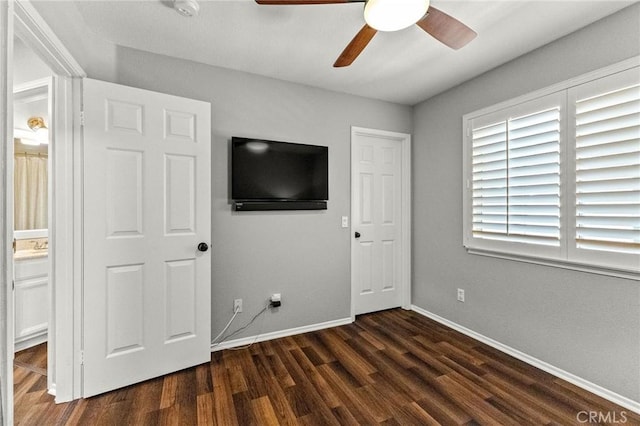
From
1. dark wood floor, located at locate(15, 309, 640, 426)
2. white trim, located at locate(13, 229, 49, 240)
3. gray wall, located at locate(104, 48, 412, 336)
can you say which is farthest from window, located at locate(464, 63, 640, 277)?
white trim, located at locate(13, 229, 49, 240)

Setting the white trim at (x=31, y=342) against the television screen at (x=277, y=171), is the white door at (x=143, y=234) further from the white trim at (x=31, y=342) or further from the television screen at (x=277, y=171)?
the white trim at (x=31, y=342)

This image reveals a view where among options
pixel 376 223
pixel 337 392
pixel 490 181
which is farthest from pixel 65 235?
pixel 490 181

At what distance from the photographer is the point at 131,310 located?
1951 millimetres

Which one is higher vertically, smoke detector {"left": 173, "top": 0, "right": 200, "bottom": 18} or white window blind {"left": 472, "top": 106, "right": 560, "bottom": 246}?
smoke detector {"left": 173, "top": 0, "right": 200, "bottom": 18}

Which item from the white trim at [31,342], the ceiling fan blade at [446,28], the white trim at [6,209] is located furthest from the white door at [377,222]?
the white trim at [31,342]

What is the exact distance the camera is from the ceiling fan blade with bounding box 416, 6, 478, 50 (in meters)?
1.39

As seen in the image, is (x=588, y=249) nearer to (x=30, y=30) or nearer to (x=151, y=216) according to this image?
(x=151, y=216)

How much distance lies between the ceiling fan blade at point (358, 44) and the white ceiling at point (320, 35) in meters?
0.27

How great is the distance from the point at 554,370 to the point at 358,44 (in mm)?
2687

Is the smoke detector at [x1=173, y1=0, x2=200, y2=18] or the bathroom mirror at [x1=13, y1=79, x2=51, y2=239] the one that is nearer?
the smoke detector at [x1=173, y1=0, x2=200, y2=18]

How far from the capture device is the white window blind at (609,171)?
1672mm

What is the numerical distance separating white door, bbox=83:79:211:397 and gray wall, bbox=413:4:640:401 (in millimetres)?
2360

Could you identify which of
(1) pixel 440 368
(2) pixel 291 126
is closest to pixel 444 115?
(2) pixel 291 126

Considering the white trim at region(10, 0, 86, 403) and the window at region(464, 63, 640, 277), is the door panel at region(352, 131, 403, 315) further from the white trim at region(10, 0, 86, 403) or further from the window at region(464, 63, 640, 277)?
the white trim at region(10, 0, 86, 403)
